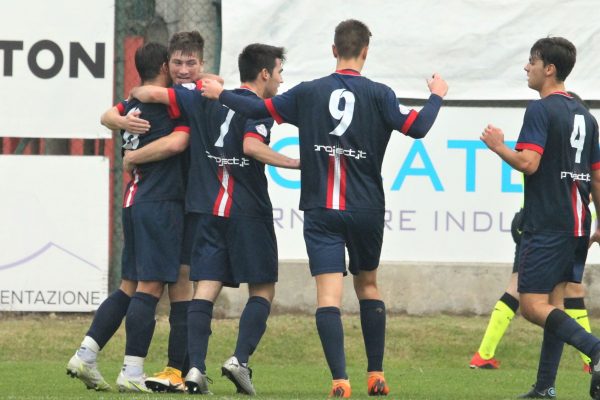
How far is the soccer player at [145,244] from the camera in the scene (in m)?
8.63

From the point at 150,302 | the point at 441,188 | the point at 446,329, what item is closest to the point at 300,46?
the point at 441,188

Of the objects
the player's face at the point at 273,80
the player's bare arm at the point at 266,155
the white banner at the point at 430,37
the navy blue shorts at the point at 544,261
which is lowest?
the navy blue shorts at the point at 544,261

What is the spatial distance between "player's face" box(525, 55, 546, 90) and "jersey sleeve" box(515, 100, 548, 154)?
260 mm

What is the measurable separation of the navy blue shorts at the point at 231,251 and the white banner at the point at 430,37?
478cm

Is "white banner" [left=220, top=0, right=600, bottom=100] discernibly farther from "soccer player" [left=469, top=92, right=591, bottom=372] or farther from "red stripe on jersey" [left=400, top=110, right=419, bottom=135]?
"red stripe on jersey" [left=400, top=110, right=419, bottom=135]

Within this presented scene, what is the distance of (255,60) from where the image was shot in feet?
28.5

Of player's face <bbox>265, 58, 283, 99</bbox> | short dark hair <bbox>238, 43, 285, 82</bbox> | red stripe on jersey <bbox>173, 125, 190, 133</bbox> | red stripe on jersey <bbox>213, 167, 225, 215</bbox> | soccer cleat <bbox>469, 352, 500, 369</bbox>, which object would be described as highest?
short dark hair <bbox>238, 43, 285, 82</bbox>

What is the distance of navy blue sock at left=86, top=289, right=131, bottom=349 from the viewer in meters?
8.77

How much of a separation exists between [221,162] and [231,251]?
523mm

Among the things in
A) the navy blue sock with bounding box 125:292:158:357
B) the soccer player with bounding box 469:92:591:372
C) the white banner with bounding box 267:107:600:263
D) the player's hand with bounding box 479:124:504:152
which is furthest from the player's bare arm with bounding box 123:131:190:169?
the white banner with bounding box 267:107:600:263

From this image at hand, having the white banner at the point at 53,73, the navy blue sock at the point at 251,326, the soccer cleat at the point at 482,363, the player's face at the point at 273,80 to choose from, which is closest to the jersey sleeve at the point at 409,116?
the player's face at the point at 273,80

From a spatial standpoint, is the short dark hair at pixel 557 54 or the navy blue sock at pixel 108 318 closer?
the short dark hair at pixel 557 54

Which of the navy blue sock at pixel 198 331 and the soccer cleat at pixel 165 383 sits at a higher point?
the navy blue sock at pixel 198 331

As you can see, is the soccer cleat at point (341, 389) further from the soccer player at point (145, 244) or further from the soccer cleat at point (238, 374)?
the soccer player at point (145, 244)
